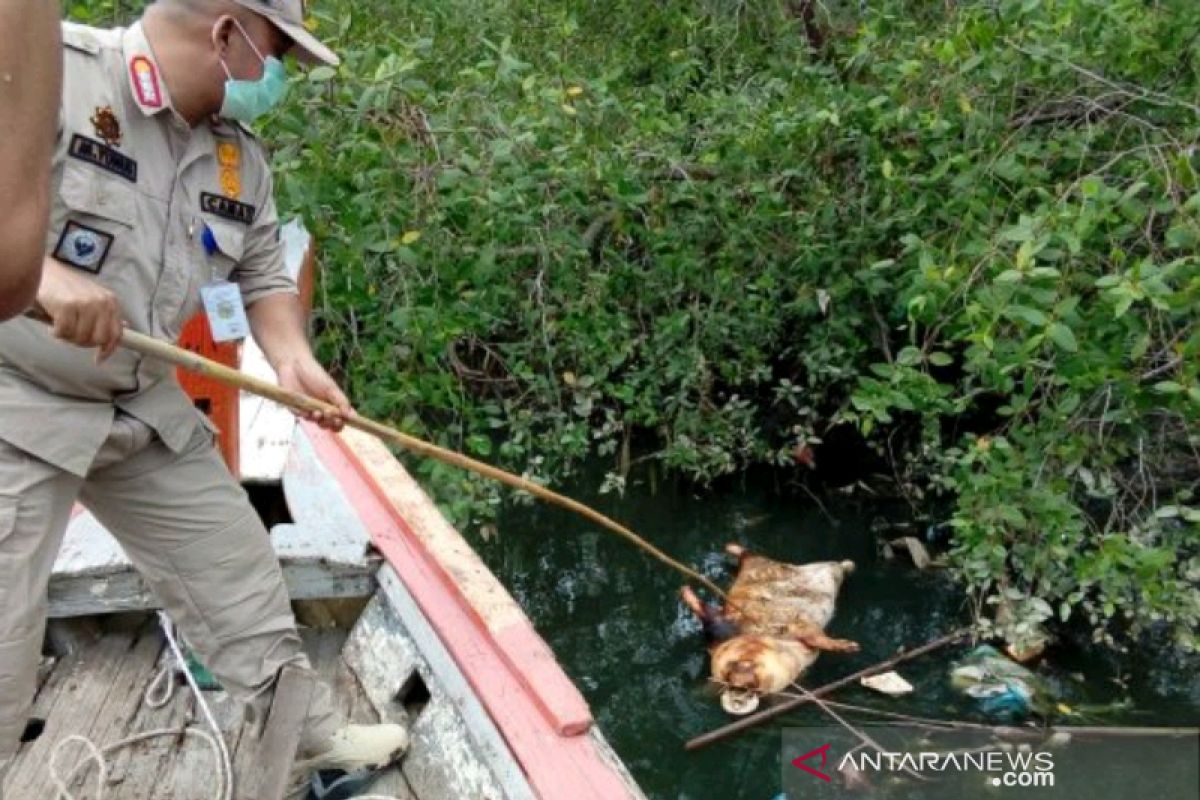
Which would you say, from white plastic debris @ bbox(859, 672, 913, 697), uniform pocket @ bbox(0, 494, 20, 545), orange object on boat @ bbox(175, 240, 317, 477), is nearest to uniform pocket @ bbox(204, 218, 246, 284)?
uniform pocket @ bbox(0, 494, 20, 545)

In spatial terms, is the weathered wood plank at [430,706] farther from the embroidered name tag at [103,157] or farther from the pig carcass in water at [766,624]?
the pig carcass in water at [766,624]

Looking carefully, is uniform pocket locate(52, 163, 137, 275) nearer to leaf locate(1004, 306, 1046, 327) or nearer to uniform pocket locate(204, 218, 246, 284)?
uniform pocket locate(204, 218, 246, 284)

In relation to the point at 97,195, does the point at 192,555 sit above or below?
below

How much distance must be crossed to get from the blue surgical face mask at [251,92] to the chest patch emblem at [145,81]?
120mm

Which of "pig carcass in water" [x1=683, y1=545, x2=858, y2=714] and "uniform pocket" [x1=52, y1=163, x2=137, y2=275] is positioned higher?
"uniform pocket" [x1=52, y1=163, x2=137, y2=275]

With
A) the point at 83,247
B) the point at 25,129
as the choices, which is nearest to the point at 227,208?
the point at 83,247

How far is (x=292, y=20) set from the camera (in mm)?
2412

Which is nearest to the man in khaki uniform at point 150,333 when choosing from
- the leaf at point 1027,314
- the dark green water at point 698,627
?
the leaf at point 1027,314

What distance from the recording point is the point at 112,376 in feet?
7.50

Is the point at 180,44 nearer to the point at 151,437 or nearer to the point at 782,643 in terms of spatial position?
the point at 151,437

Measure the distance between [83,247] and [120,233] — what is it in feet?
0.24

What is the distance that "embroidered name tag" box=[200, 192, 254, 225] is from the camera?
240 cm

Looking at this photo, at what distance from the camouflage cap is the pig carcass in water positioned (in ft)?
11.2

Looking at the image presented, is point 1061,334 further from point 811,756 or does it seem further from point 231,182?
point 811,756
